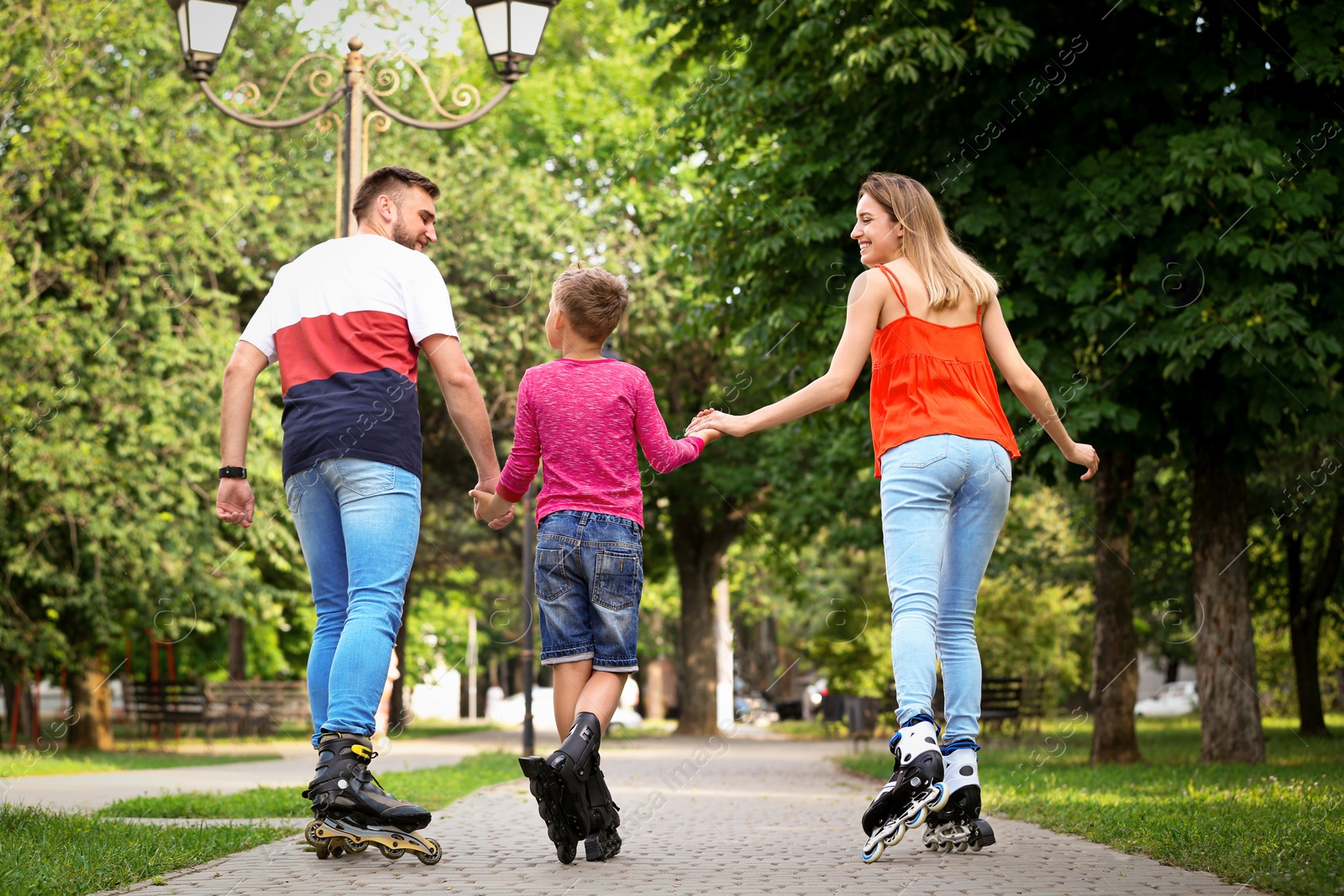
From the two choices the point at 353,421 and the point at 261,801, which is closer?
the point at 353,421

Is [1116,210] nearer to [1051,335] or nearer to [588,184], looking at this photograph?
[1051,335]

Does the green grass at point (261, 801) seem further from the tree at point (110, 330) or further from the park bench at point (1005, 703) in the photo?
the park bench at point (1005, 703)

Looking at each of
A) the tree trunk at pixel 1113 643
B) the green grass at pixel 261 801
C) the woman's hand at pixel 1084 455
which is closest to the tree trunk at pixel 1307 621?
the tree trunk at pixel 1113 643

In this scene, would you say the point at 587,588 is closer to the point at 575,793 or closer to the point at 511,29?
the point at 575,793

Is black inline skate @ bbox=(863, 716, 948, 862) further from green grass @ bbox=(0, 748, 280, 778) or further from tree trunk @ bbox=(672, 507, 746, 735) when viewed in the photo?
tree trunk @ bbox=(672, 507, 746, 735)

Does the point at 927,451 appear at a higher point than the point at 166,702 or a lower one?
higher

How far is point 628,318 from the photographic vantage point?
74.7ft

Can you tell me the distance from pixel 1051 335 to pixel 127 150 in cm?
1193

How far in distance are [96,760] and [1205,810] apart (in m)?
13.2

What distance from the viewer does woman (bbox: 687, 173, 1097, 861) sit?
4.30 metres

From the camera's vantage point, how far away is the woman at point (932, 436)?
4301 mm

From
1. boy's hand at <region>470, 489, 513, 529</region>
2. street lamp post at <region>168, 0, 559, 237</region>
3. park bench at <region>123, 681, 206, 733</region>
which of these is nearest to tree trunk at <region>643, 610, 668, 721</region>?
park bench at <region>123, 681, 206, 733</region>

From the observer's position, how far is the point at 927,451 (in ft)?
14.4

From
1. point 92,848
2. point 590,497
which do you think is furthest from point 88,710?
point 590,497
